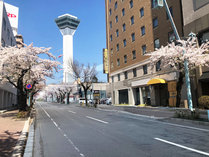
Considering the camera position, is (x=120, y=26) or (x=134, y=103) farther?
(x=120, y=26)

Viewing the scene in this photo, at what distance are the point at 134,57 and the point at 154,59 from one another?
40.6 ft

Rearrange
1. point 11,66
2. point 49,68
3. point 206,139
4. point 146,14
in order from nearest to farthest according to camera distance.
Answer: point 206,139 → point 11,66 → point 49,68 → point 146,14

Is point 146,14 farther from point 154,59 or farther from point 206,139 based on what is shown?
point 206,139

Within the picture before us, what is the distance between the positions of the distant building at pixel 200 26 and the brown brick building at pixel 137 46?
2033mm

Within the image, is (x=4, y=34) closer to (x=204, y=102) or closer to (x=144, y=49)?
(x=144, y=49)

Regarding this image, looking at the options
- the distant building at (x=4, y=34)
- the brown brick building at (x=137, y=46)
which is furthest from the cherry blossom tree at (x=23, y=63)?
the brown brick building at (x=137, y=46)

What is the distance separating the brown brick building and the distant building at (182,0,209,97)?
2.03 m

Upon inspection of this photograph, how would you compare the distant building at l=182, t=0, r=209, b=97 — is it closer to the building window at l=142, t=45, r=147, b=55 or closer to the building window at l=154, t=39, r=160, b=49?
the building window at l=154, t=39, r=160, b=49

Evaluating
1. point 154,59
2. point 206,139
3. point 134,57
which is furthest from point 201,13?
point 206,139

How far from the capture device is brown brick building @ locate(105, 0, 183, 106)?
24.7 meters

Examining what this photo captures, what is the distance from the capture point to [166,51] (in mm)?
18938

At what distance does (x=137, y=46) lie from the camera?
102ft

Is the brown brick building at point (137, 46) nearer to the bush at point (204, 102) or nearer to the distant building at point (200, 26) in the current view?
the distant building at point (200, 26)

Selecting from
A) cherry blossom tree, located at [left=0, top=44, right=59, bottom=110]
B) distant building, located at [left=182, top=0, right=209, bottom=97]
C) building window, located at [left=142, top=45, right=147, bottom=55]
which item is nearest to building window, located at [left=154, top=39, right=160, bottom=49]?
building window, located at [left=142, top=45, right=147, bottom=55]
